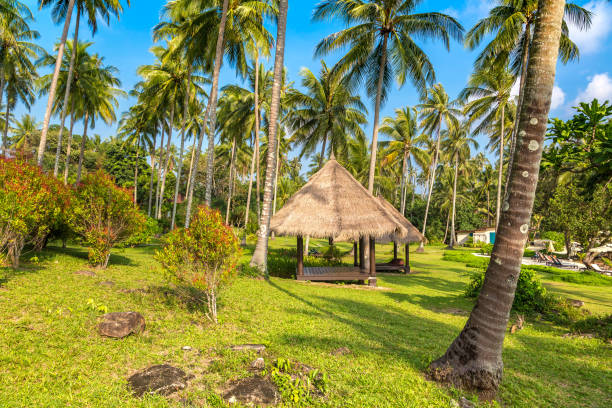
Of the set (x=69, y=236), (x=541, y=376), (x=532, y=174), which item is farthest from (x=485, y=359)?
(x=69, y=236)

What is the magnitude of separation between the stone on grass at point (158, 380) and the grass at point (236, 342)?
108mm

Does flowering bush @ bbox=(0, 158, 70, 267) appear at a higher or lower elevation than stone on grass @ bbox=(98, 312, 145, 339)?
higher

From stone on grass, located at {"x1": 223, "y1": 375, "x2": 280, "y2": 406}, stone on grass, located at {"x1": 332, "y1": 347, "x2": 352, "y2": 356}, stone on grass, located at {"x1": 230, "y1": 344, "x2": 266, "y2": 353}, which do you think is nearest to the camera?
stone on grass, located at {"x1": 223, "y1": 375, "x2": 280, "y2": 406}

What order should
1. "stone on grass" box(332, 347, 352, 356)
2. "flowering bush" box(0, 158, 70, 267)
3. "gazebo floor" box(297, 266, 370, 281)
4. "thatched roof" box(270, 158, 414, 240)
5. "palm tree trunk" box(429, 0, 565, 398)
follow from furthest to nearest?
"gazebo floor" box(297, 266, 370, 281), "thatched roof" box(270, 158, 414, 240), "flowering bush" box(0, 158, 70, 267), "stone on grass" box(332, 347, 352, 356), "palm tree trunk" box(429, 0, 565, 398)

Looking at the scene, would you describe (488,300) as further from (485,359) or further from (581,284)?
(581,284)

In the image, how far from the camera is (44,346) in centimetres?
386

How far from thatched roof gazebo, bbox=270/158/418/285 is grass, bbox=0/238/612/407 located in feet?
11.7

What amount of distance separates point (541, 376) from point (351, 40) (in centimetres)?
1518

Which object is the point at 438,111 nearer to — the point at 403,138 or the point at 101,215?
the point at 403,138

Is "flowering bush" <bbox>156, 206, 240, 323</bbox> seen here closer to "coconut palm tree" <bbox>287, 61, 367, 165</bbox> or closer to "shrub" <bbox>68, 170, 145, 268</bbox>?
"shrub" <bbox>68, 170, 145, 268</bbox>

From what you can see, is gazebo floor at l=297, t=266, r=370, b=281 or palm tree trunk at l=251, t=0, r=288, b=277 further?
gazebo floor at l=297, t=266, r=370, b=281

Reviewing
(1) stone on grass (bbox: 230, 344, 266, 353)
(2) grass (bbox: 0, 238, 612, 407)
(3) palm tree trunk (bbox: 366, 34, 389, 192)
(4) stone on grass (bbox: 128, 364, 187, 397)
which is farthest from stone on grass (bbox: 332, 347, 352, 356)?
(3) palm tree trunk (bbox: 366, 34, 389, 192)

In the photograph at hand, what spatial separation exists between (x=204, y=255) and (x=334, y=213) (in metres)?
7.37

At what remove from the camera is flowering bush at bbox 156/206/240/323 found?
5492 millimetres
